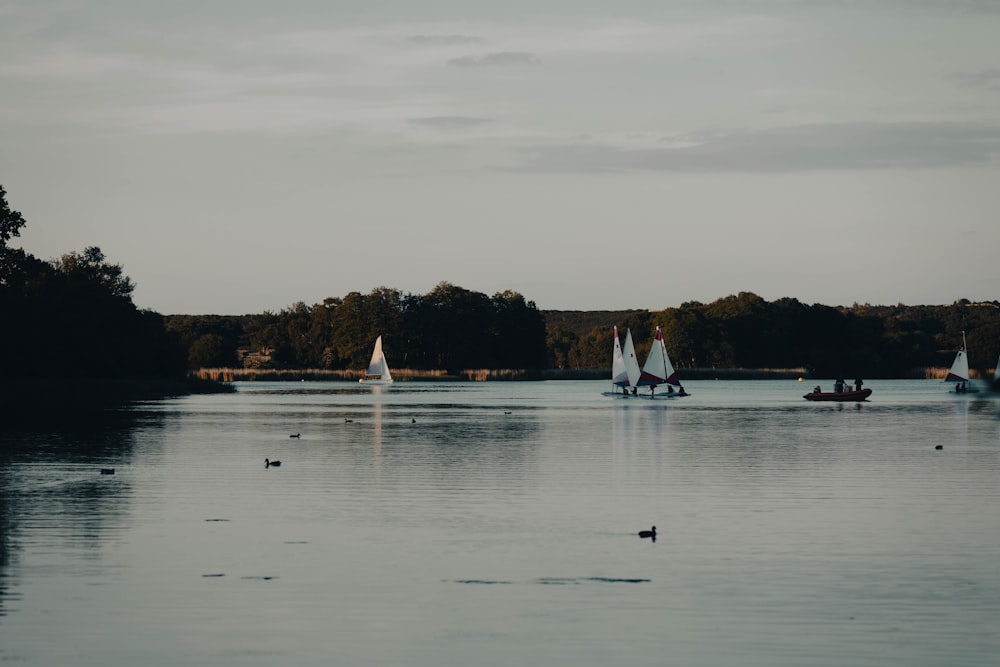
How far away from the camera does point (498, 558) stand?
2464 centimetres

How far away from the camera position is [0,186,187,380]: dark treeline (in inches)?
4208

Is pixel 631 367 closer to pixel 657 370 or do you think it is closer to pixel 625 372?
pixel 625 372

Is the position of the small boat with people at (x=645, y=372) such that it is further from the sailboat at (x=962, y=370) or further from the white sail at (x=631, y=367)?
the sailboat at (x=962, y=370)

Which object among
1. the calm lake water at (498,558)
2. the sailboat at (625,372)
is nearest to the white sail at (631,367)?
the sailboat at (625,372)

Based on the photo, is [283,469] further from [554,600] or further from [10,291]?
[10,291]

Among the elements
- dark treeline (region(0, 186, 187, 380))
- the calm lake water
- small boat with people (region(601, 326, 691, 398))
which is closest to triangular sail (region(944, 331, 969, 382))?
small boat with people (region(601, 326, 691, 398))

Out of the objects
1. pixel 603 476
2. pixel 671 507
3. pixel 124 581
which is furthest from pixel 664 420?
pixel 124 581

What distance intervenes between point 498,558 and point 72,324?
9979 cm

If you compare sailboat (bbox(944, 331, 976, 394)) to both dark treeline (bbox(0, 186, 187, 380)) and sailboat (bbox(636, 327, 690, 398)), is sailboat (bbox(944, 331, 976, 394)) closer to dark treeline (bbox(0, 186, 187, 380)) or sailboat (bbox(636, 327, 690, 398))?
sailboat (bbox(636, 327, 690, 398))

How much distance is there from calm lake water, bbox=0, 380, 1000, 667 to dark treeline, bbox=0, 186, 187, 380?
56812 mm

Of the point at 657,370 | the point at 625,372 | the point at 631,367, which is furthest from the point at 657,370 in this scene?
the point at 631,367

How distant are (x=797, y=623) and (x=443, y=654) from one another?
16.1 ft

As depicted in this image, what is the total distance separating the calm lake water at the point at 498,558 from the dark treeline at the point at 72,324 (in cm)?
5681

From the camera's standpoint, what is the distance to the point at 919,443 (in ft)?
198
